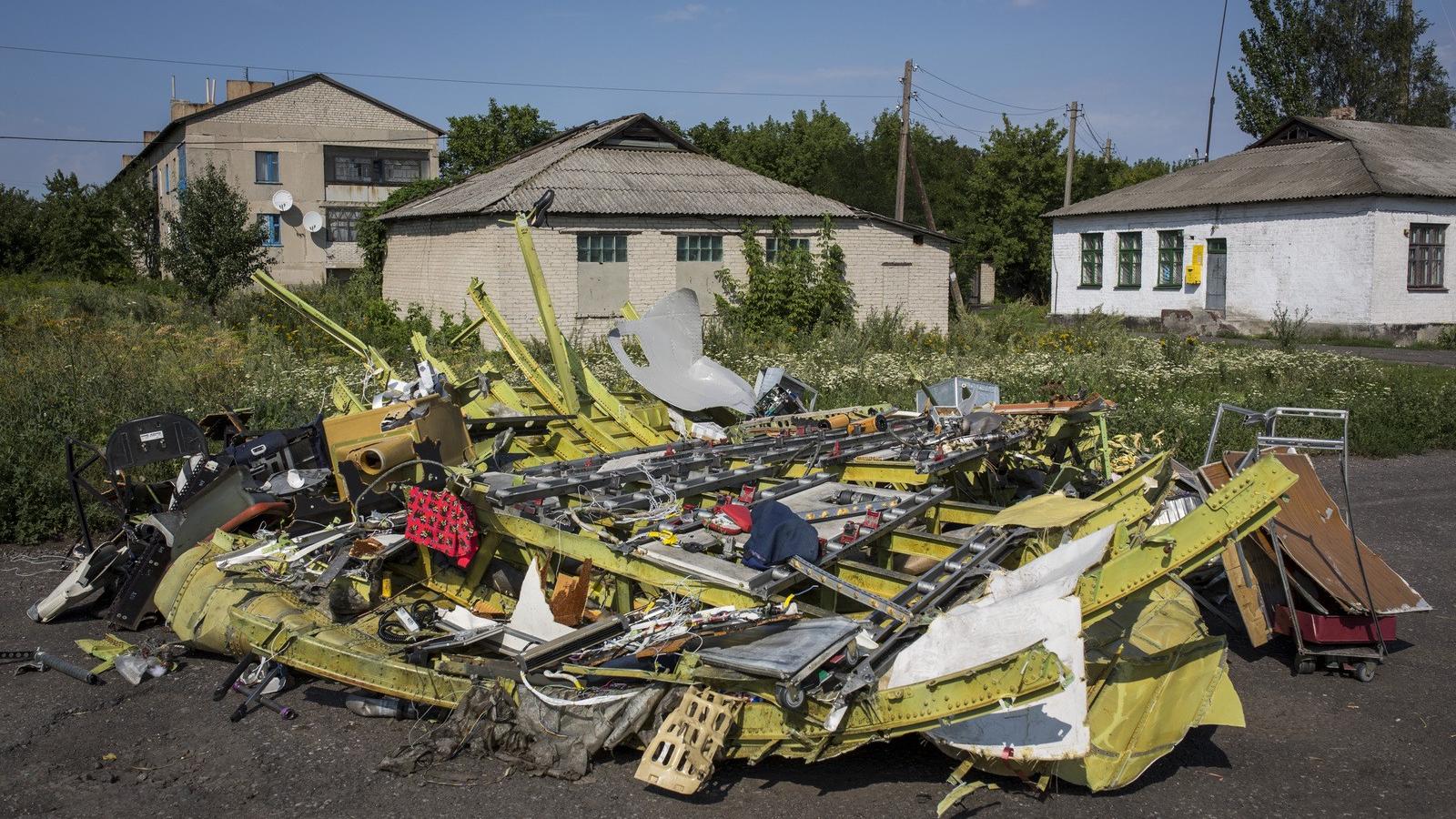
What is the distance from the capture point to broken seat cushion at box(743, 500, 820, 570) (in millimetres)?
4738

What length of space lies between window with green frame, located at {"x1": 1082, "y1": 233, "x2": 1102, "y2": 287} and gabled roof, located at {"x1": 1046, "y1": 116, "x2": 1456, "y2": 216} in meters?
0.85

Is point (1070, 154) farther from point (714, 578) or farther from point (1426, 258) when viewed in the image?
point (714, 578)

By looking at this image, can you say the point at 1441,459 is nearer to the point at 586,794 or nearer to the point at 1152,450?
the point at 1152,450

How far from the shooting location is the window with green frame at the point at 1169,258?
28.2 metres

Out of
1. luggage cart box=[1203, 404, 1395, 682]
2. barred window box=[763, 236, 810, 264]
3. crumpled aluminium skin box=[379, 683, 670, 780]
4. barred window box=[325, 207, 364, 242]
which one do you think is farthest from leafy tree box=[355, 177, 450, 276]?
luggage cart box=[1203, 404, 1395, 682]

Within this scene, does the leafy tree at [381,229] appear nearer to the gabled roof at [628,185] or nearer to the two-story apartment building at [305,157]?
the gabled roof at [628,185]

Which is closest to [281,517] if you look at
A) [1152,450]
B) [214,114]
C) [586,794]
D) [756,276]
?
[586,794]

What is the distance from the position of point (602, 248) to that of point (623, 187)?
5.61 feet

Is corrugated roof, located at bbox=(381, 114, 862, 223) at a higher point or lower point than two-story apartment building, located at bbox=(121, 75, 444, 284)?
lower

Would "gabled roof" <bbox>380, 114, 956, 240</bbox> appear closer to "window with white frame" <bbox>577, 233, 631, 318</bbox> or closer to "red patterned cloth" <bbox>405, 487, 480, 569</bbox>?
"window with white frame" <bbox>577, 233, 631, 318</bbox>

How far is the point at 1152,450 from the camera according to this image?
33.1ft

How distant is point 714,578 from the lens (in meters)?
4.68

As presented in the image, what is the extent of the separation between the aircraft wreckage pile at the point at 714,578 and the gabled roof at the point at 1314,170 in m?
21.1

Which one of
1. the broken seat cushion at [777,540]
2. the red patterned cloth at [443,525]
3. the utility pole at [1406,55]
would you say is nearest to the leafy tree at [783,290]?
the red patterned cloth at [443,525]
